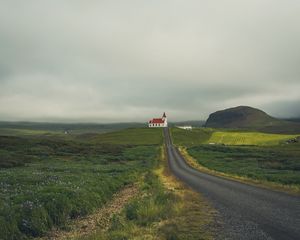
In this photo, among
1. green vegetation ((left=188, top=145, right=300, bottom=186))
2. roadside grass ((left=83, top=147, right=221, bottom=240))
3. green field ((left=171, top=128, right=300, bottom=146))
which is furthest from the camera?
green field ((left=171, top=128, right=300, bottom=146))

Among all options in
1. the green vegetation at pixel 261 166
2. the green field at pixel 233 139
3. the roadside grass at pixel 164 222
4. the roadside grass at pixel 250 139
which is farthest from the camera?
the green field at pixel 233 139

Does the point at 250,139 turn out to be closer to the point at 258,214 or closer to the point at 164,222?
the point at 258,214

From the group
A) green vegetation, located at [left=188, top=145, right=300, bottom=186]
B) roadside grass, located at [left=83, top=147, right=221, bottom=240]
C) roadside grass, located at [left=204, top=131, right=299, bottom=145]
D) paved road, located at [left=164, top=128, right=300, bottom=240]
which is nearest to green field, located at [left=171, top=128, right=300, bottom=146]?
roadside grass, located at [left=204, top=131, right=299, bottom=145]

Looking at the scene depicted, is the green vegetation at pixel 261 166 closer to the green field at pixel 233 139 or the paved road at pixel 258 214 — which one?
the paved road at pixel 258 214

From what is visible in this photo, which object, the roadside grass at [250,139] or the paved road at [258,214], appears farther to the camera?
the roadside grass at [250,139]

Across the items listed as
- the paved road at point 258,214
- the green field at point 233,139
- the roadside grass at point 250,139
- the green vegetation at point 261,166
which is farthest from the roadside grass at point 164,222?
the roadside grass at point 250,139

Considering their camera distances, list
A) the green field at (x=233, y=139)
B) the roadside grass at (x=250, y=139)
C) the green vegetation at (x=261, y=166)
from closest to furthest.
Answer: the green vegetation at (x=261, y=166) → the roadside grass at (x=250, y=139) → the green field at (x=233, y=139)

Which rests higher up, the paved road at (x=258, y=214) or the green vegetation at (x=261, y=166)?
the paved road at (x=258, y=214)

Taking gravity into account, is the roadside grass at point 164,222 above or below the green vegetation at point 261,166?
above

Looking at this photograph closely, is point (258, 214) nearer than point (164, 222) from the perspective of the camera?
No

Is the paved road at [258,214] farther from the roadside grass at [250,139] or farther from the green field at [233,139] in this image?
the roadside grass at [250,139]

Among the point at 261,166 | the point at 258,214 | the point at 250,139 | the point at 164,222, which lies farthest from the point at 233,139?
the point at 164,222

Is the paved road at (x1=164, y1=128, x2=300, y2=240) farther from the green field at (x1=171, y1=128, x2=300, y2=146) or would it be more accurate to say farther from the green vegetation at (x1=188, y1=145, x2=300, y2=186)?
the green field at (x1=171, y1=128, x2=300, y2=146)

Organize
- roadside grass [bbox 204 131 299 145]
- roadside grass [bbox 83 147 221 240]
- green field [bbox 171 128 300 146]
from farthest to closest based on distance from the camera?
green field [bbox 171 128 300 146] → roadside grass [bbox 204 131 299 145] → roadside grass [bbox 83 147 221 240]
